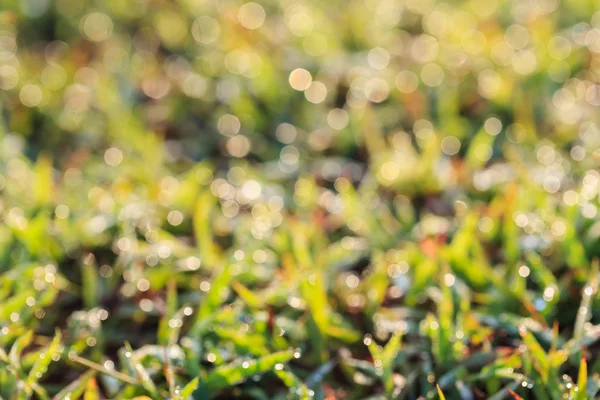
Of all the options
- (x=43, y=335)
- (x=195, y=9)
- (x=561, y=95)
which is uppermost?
(x=561, y=95)

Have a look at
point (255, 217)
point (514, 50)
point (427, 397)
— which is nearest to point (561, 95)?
point (514, 50)

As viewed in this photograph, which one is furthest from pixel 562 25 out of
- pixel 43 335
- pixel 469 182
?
pixel 43 335

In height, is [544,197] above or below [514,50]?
below

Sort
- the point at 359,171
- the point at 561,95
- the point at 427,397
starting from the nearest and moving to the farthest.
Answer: the point at 427,397
the point at 359,171
the point at 561,95

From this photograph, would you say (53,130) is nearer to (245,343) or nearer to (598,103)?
(245,343)

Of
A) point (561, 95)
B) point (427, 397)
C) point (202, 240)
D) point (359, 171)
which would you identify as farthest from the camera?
point (561, 95)

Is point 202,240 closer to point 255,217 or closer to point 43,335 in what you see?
point 255,217

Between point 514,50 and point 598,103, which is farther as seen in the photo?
point 514,50
